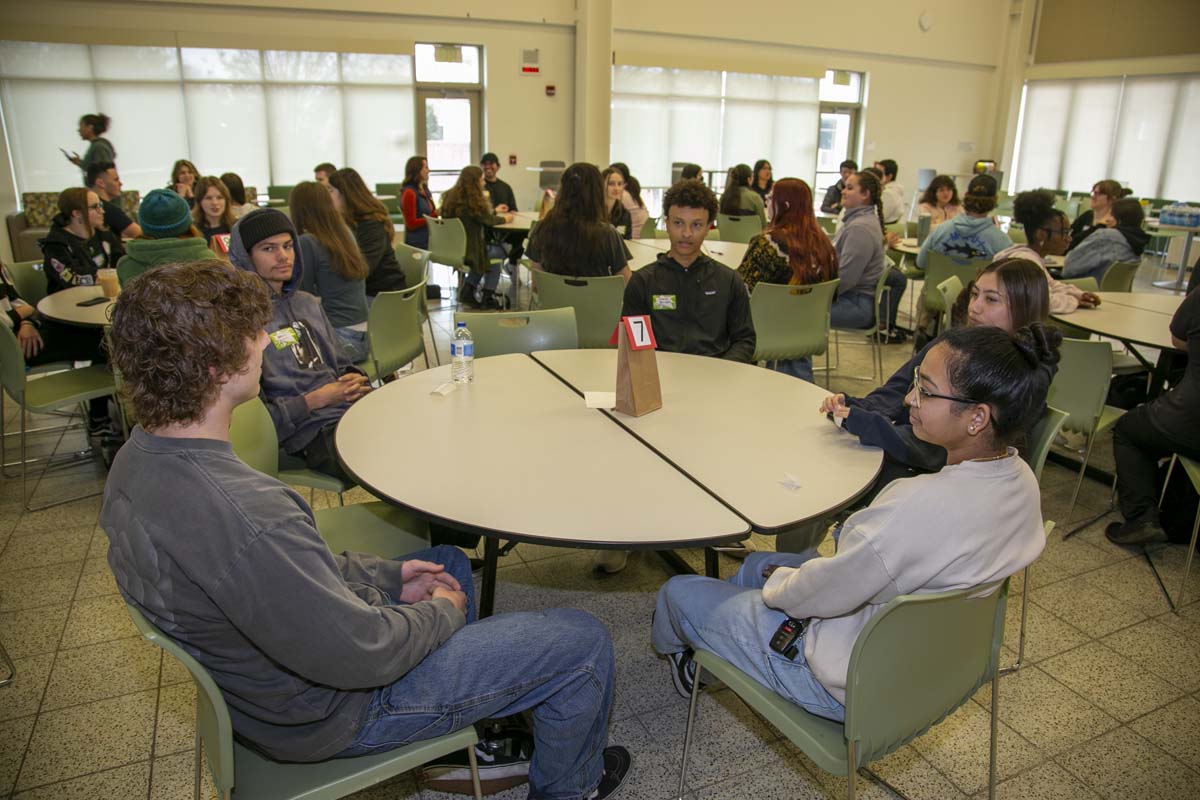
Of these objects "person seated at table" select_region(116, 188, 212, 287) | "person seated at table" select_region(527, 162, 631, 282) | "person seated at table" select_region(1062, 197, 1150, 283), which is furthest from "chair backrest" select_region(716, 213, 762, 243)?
"person seated at table" select_region(116, 188, 212, 287)

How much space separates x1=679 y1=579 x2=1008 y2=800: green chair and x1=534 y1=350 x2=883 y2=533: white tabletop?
35cm

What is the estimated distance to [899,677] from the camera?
1.36 metres

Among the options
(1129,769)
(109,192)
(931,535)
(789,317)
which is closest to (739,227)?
(789,317)

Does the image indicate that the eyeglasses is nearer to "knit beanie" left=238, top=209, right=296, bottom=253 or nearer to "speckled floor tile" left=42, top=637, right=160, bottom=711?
"knit beanie" left=238, top=209, right=296, bottom=253

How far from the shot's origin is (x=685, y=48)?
11.3 metres

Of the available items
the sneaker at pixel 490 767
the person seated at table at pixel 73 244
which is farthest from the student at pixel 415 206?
the sneaker at pixel 490 767

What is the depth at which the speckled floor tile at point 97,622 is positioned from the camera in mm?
2529

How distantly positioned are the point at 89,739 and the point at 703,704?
5.47 feet

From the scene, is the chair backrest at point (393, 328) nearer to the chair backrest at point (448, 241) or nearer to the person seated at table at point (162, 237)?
the person seated at table at point (162, 237)

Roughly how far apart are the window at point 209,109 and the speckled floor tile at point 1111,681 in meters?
9.94

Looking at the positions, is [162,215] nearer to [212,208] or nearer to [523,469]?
[212,208]

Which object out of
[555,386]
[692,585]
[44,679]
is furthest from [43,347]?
[692,585]

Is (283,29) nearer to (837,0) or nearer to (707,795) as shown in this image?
(837,0)

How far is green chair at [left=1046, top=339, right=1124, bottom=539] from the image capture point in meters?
2.98
